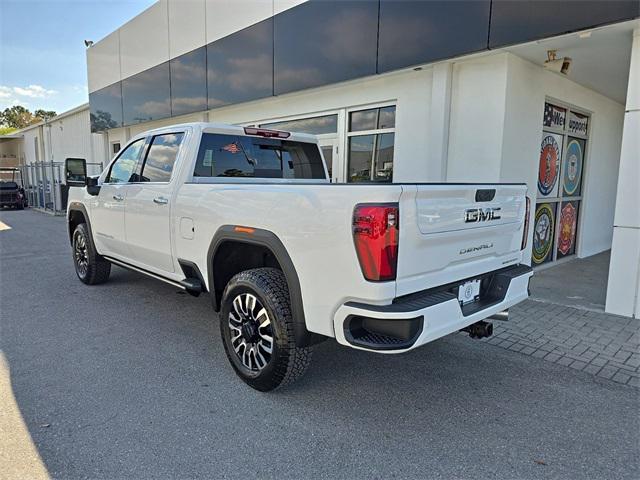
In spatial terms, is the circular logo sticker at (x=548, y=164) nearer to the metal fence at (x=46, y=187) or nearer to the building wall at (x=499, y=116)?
the building wall at (x=499, y=116)

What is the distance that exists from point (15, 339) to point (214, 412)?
8.82ft

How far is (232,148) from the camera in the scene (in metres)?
4.58

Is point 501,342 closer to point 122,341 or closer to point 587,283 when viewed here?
point 587,283

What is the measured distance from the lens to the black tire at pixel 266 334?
10.3ft

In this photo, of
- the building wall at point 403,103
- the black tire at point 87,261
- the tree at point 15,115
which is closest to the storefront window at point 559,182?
the building wall at point 403,103

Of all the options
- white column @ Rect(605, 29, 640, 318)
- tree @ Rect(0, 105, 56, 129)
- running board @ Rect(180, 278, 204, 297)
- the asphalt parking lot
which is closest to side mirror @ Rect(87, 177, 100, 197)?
the asphalt parking lot

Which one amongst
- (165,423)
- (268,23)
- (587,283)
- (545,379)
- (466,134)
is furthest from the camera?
(268,23)

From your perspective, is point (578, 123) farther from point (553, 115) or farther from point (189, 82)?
point (189, 82)

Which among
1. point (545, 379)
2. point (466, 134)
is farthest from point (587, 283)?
point (545, 379)

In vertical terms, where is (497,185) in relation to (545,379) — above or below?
above

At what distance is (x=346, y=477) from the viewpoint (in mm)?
2494

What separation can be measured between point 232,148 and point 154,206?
39.2 inches

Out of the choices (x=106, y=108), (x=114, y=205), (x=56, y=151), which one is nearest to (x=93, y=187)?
(x=114, y=205)

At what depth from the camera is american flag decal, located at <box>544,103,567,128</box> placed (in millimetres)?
7246
